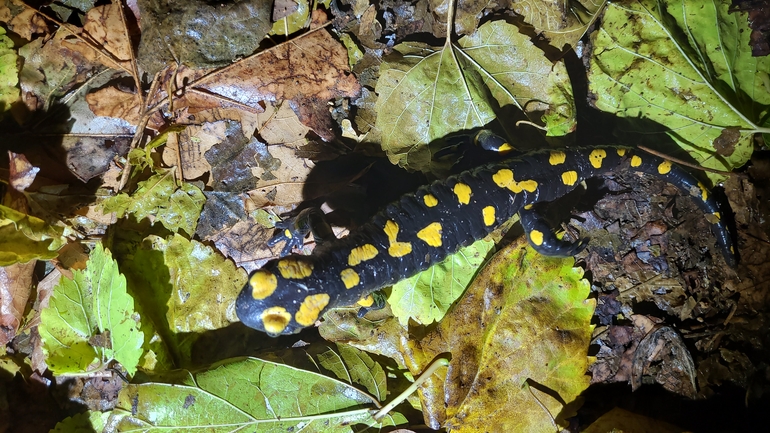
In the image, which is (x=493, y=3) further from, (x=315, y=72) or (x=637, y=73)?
(x=315, y=72)

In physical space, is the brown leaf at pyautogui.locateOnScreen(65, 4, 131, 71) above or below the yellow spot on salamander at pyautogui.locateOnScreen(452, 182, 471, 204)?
above

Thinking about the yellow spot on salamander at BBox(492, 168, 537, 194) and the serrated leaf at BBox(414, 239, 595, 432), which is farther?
the yellow spot on salamander at BBox(492, 168, 537, 194)

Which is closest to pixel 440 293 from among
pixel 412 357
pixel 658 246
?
pixel 412 357

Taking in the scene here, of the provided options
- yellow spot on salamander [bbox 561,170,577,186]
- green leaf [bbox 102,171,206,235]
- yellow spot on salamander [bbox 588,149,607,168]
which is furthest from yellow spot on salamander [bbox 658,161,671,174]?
green leaf [bbox 102,171,206,235]

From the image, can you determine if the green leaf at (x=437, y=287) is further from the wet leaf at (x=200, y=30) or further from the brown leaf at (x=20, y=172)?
the brown leaf at (x=20, y=172)

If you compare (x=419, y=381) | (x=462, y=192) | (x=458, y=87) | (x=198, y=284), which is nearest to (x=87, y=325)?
(x=198, y=284)

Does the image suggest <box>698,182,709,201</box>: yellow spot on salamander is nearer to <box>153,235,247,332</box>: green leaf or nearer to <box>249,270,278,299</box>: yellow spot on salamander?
<box>249,270,278,299</box>: yellow spot on salamander
